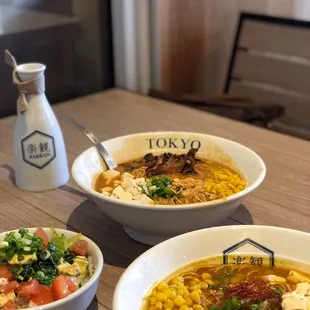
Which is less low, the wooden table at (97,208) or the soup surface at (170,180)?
the soup surface at (170,180)

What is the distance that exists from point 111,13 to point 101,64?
0.20 m

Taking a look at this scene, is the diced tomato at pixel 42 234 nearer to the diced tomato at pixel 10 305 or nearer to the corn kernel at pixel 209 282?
the diced tomato at pixel 10 305

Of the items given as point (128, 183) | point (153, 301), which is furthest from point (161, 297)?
point (128, 183)

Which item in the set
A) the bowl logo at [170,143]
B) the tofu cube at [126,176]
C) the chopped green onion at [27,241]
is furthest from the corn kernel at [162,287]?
the bowl logo at [170,143]

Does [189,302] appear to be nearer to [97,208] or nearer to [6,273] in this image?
[6,273]

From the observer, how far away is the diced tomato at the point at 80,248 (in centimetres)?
95

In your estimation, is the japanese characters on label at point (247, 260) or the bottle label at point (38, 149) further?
the bottle label at point (38, 149)

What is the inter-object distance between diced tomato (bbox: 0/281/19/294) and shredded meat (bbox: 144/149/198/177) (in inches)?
16.6

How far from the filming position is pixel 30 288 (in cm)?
86

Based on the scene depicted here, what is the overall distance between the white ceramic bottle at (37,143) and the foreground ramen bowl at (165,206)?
124 millimetres

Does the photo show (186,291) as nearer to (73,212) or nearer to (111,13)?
(73,212)

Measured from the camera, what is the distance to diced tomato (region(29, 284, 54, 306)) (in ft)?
2.81

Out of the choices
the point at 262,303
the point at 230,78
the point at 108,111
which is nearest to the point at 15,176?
the point at 108,111

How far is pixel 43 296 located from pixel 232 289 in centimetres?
28
